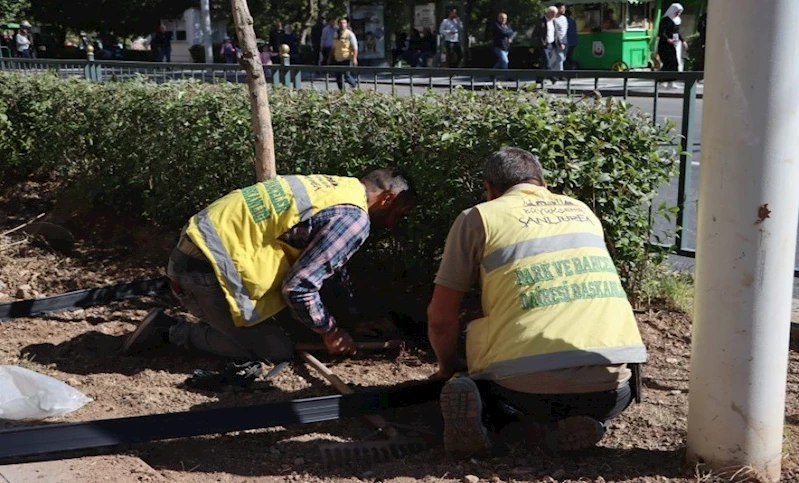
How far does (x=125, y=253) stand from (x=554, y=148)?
368 centimetres

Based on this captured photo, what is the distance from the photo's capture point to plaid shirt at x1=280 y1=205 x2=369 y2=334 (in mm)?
4129

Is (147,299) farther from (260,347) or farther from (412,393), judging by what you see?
(412,393)

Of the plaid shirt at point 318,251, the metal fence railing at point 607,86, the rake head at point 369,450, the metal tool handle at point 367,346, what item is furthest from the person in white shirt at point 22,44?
the rake head at point 369,450

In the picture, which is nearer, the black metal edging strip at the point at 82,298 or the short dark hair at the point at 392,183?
the short dark hair at the point at 392,183

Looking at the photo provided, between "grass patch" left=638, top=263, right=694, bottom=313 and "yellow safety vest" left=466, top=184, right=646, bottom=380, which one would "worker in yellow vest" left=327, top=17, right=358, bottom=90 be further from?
"yellow safety vest" left=466, top=184, right=646, bottom=380

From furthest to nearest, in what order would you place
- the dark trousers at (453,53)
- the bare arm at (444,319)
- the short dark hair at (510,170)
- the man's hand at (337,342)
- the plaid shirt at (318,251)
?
the dark trousers at (453,53), the man's hand at (337,342), the plaid shirt at (318,251), the short dark hair at (510,170), the bare arm at (444,319)

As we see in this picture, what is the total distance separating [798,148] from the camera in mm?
2914

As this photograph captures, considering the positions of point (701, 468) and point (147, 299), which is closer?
point (701, 468)

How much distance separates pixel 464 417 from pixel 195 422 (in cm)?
101

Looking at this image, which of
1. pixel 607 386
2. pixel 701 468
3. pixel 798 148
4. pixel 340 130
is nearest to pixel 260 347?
pixel 340 130

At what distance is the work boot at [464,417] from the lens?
3264 millimetres

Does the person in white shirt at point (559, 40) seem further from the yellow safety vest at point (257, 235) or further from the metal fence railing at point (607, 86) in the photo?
the yellow safety vest at point (257, 235)

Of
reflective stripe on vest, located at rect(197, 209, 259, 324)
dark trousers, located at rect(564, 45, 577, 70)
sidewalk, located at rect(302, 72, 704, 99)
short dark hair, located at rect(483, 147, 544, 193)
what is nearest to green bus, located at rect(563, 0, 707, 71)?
dark trousers, located at rect(564, 45, 577, 70)

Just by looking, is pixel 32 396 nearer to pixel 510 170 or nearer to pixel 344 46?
pixel 510 170
